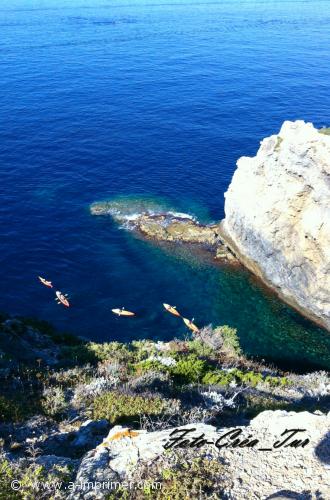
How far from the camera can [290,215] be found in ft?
137

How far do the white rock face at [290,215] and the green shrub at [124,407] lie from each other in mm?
27253

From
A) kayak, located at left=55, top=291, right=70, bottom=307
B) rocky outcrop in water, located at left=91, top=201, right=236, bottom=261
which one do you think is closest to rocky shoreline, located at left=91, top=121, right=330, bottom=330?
rocky outcrop in water, located at left=91, top=201, right=236, bottom=261

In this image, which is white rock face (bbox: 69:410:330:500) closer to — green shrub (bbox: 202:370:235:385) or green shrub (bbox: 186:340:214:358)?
green shrub (bbox: 202:370:235:385)

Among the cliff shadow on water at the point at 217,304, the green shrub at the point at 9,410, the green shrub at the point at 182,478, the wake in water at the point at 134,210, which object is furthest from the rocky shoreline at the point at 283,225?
the green shrub at the point at 182,478

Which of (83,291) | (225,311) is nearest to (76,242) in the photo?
(83,291)

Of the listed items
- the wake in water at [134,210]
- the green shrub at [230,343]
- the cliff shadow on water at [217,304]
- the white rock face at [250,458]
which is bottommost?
the cliff shadow on water at [217,304]

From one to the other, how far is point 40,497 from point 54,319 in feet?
93.5

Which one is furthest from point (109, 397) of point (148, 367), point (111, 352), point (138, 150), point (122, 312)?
point (138, 150)

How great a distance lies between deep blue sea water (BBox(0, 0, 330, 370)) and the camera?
132 ft

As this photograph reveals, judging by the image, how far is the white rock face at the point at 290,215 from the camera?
38.1 metres

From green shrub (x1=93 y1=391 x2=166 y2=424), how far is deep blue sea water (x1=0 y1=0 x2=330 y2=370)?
2082 cm

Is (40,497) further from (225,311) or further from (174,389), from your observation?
(225,311)

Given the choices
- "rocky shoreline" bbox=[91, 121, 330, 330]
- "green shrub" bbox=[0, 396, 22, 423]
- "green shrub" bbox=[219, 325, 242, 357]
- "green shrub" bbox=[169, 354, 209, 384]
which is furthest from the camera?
"rocky shoreline" bbox=[91, 121, 330, 330]

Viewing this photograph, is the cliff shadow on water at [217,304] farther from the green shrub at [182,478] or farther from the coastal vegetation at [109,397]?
the green shrub at [182,478]
